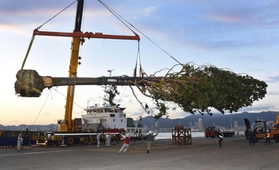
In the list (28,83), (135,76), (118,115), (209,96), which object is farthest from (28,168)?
(118,115)

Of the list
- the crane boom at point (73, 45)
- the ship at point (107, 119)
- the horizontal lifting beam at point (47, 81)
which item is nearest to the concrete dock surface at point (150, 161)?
the horizontal lifting beam at point (47, 81)

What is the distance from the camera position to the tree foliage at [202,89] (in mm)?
23938

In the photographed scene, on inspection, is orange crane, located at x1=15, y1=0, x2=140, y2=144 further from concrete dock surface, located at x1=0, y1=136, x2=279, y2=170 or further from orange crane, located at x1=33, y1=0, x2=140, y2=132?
concrete dock surface, located at x1=0, y1=136, x2=279, y2=170

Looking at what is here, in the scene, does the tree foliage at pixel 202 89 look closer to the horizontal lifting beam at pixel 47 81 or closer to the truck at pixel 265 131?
the horizontal lifting beam at pixel 47 81

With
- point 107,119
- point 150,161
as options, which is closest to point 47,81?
point 150,161

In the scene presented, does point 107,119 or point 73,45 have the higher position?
point 73,45

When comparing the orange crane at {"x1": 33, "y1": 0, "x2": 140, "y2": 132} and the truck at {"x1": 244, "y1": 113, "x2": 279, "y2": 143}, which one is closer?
the orange crane at {"x1": 33, "y1": 0, "x2": 140, "y2": 132}

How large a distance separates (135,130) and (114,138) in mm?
9931

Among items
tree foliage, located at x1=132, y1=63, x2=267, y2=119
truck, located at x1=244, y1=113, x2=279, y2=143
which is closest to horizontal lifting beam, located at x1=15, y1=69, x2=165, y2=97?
tree foliage, located at x1=132, y1=63, x2=267, y2=119

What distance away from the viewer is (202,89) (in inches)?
987

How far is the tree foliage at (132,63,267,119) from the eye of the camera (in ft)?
78.5

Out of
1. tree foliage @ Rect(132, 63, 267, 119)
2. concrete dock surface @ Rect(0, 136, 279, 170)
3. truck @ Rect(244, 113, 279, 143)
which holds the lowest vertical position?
concrete dock surface @ Rect(0, 136, 279, 170)

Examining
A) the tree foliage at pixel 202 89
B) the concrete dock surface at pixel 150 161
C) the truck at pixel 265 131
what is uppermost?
the tree foliage at pixel 202 89

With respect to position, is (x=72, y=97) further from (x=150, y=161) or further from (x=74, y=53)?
(x=150, y=161)
